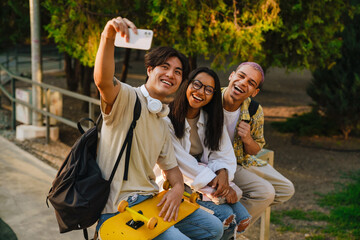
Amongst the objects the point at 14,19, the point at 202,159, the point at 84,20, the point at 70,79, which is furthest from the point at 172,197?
the point at 70,79

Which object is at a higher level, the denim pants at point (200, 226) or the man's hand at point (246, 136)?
the man's hand at point (246, 136)

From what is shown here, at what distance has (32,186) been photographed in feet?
15.1

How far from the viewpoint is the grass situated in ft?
16.7

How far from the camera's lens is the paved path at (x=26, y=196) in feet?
11.9

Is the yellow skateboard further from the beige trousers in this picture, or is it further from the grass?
the grass

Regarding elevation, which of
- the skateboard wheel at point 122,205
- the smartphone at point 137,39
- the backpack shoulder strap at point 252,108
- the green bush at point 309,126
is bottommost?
the green bush at point 309,126

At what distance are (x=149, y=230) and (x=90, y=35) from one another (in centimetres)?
501

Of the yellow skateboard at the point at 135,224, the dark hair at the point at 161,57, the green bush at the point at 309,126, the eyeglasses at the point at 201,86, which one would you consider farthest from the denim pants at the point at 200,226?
the green bush at the point at 309,126

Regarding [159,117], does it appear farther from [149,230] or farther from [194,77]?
[149,230]

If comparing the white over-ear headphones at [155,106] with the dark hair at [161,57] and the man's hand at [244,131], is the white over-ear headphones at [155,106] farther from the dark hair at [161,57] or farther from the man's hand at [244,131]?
the man's hand at [244,131]

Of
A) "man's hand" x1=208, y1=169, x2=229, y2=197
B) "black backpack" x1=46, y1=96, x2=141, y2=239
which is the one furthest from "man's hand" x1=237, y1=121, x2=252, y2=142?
"black backpack" x1=46, y1=96, x2=141, y2=239

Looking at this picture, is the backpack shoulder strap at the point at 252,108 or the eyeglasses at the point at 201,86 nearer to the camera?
the eyeglasses at the point at 201,86

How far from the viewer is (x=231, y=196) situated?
2.75 metres

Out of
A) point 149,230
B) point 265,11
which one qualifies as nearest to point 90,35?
point 265,11
